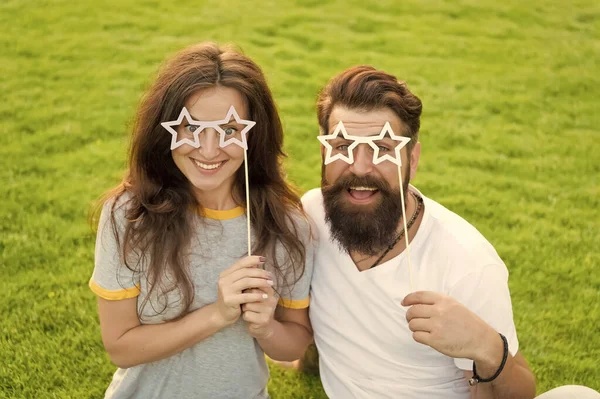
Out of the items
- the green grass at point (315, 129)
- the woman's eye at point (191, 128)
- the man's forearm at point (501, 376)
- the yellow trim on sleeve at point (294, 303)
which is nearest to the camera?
the man's forearm at point (501, 376)

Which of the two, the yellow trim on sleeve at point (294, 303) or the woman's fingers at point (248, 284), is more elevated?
the woman's fingers at point (248, 284)

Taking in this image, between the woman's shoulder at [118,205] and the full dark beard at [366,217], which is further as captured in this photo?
the full dark beard at [366,217]

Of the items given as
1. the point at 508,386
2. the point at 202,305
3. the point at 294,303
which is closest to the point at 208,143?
the point at 202,305

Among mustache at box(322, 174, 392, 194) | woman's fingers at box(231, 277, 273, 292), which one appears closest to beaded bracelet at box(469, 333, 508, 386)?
mustache at box(322, 174, 392, 194)

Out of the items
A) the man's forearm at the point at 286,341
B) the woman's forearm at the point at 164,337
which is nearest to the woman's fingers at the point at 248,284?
the woman's forearm at the point at 164,337

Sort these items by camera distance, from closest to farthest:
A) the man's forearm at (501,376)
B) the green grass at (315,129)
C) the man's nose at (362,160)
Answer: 1. the man's forearm at (501,376)
2. the man's nose at (362,160)
3. the green grass at (315,129)

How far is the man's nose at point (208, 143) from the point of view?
2.56 m

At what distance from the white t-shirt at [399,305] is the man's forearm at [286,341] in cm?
8

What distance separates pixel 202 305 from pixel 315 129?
3.58m

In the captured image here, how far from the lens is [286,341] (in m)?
2.89

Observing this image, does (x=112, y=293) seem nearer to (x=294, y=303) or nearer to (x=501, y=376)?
(x=294, y=303)

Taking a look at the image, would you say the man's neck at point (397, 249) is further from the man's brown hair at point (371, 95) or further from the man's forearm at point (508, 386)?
the man's forearm at point (508, 386)

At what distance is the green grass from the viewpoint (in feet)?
13.1

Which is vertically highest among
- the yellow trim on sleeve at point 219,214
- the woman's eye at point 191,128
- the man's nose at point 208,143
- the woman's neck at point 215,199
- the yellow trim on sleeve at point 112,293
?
the woman's eye at point 191,128
